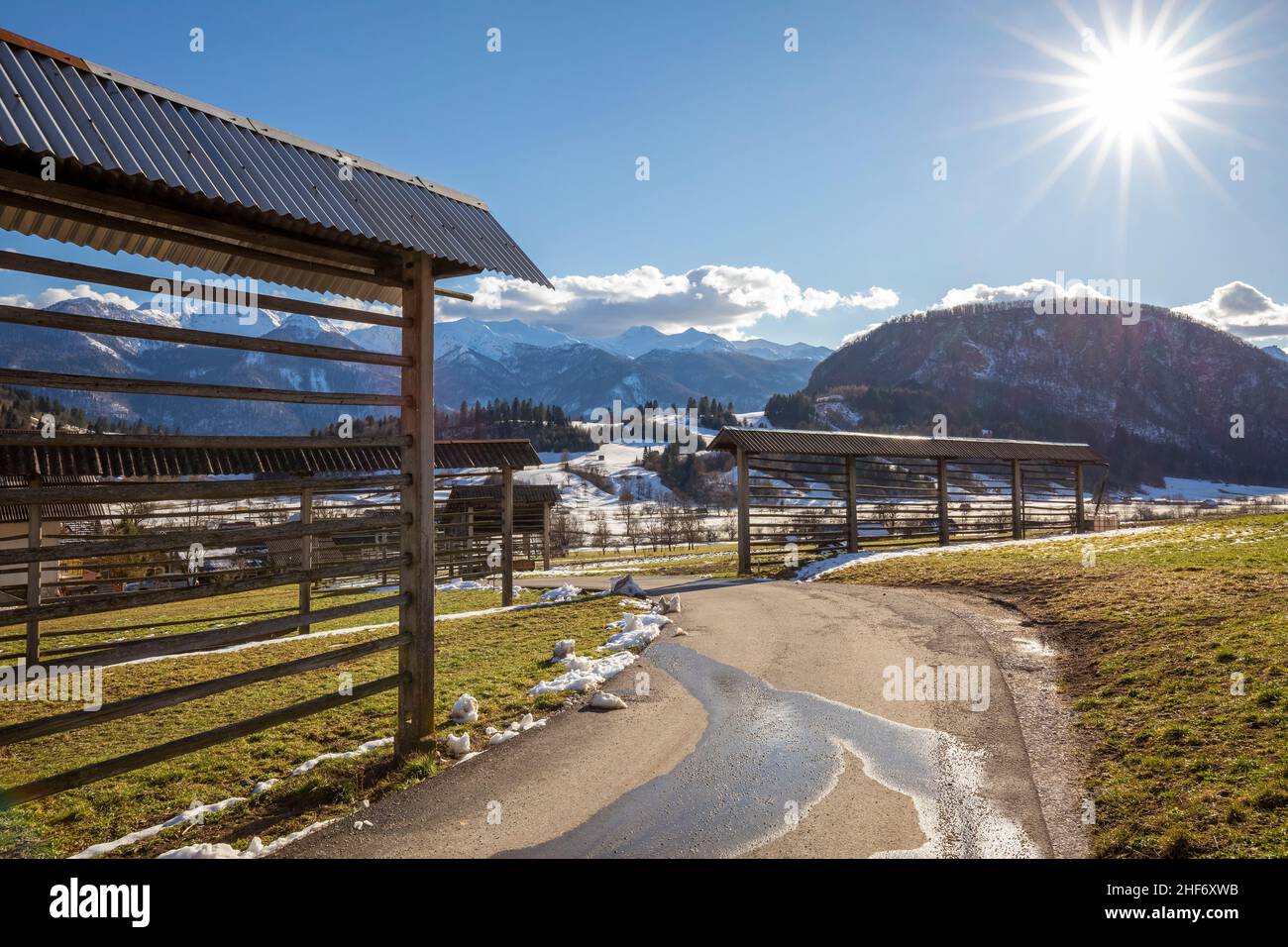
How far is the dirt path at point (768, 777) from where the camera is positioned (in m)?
4.62

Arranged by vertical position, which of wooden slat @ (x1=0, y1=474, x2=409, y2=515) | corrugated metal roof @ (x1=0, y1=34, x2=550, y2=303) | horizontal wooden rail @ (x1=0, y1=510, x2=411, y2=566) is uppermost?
corrugated metal roof @ (x1=0, y1=34, x2=550, y2=303)

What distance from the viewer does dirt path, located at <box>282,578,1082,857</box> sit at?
15.2ft

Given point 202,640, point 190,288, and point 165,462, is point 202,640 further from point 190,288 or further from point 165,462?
point 165,462

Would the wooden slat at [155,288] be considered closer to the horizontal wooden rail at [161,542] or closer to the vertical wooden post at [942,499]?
the horizontal wooden rail at [161,542]

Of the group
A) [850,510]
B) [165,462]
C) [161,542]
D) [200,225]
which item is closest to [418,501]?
[161,542]

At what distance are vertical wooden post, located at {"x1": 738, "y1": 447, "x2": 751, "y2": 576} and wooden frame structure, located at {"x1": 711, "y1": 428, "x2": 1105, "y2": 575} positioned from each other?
0.11ft

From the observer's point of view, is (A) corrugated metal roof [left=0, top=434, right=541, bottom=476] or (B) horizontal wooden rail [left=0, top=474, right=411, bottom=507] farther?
(A) corrugated metal roof [left=0, top=434, right=541, bottom=476]

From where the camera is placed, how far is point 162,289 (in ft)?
19.4

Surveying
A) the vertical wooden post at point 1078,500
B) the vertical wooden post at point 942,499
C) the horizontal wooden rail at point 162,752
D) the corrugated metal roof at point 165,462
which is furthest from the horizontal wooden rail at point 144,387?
the vertical wooden post at point 1078,500

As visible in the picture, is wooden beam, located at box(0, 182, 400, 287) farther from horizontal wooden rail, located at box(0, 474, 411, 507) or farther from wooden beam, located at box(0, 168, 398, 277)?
horizontal wooden rail, located at box(0, 474, 411, 507)

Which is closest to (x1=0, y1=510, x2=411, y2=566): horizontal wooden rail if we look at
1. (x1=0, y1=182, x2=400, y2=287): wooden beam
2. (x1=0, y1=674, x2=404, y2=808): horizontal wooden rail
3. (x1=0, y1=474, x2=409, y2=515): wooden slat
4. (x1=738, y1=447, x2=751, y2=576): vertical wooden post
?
(x1=0, y1=474, x2=409, y2=515): wooden slat

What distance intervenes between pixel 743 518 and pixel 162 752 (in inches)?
788

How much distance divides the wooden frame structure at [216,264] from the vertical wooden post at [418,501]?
0.02 meters
